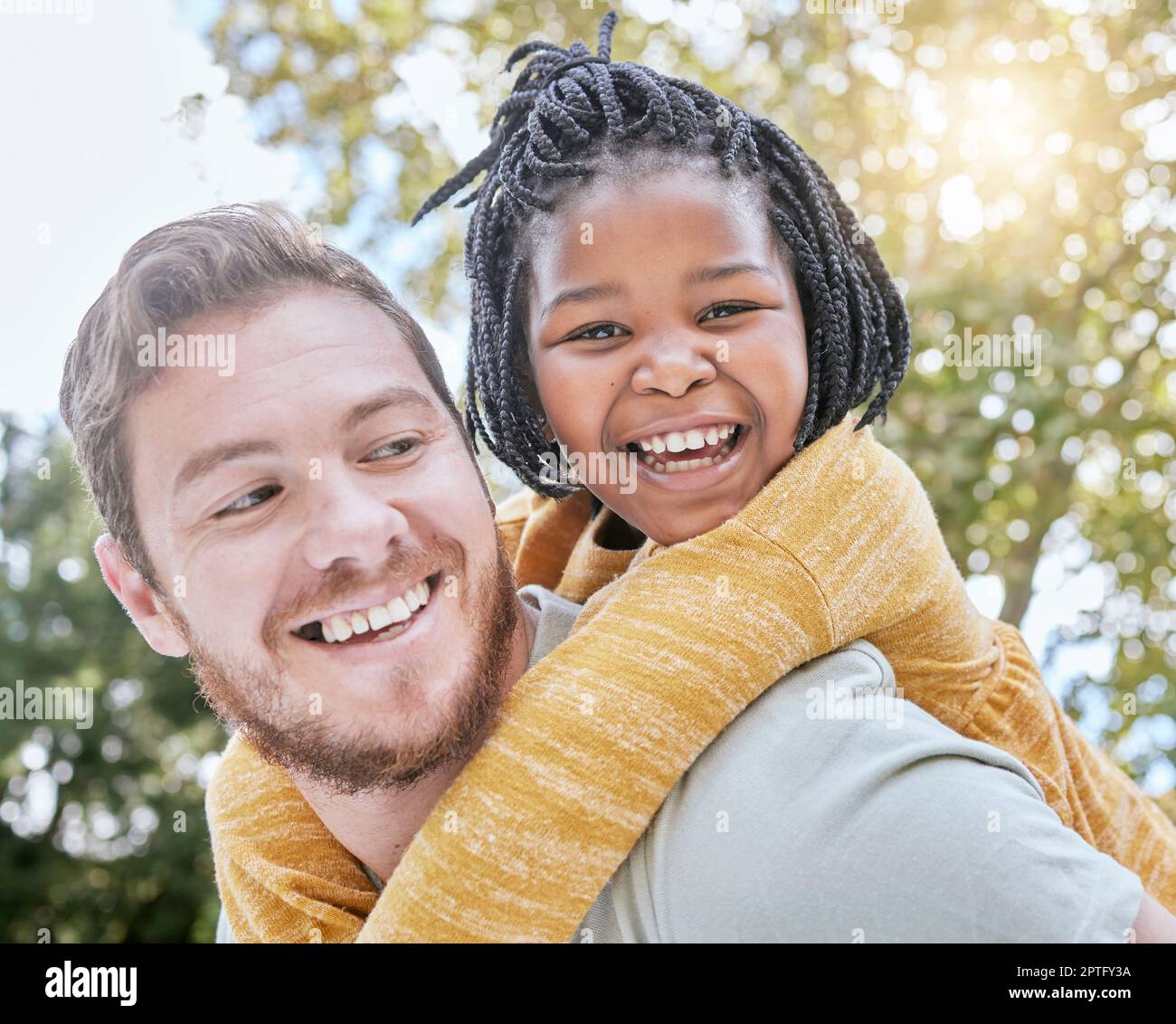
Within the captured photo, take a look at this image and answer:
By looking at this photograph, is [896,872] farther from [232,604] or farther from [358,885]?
[232,604]

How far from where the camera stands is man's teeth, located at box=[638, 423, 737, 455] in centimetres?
195

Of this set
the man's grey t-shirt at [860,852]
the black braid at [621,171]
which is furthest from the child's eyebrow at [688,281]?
the man's grey t-shirt at [860,852]

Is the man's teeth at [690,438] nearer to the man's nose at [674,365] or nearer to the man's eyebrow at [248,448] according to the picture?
the man's nose at [674,365]

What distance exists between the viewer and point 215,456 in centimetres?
170

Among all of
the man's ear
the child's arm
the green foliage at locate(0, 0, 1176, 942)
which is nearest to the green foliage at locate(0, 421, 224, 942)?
the green foliage at locate(0, 0, 1176, 942)

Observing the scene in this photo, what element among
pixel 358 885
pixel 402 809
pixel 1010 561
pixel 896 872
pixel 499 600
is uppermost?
pixel 499 600

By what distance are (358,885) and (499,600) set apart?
1.69 feet

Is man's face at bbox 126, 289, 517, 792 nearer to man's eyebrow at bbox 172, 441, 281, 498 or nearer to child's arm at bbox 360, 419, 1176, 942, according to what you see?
man's eyebrow at bbox 172, 441, 281, 498

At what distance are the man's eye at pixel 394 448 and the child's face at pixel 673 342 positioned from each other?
0.31 metres

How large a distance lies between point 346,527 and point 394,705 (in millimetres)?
265

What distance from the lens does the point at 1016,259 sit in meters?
4.57
